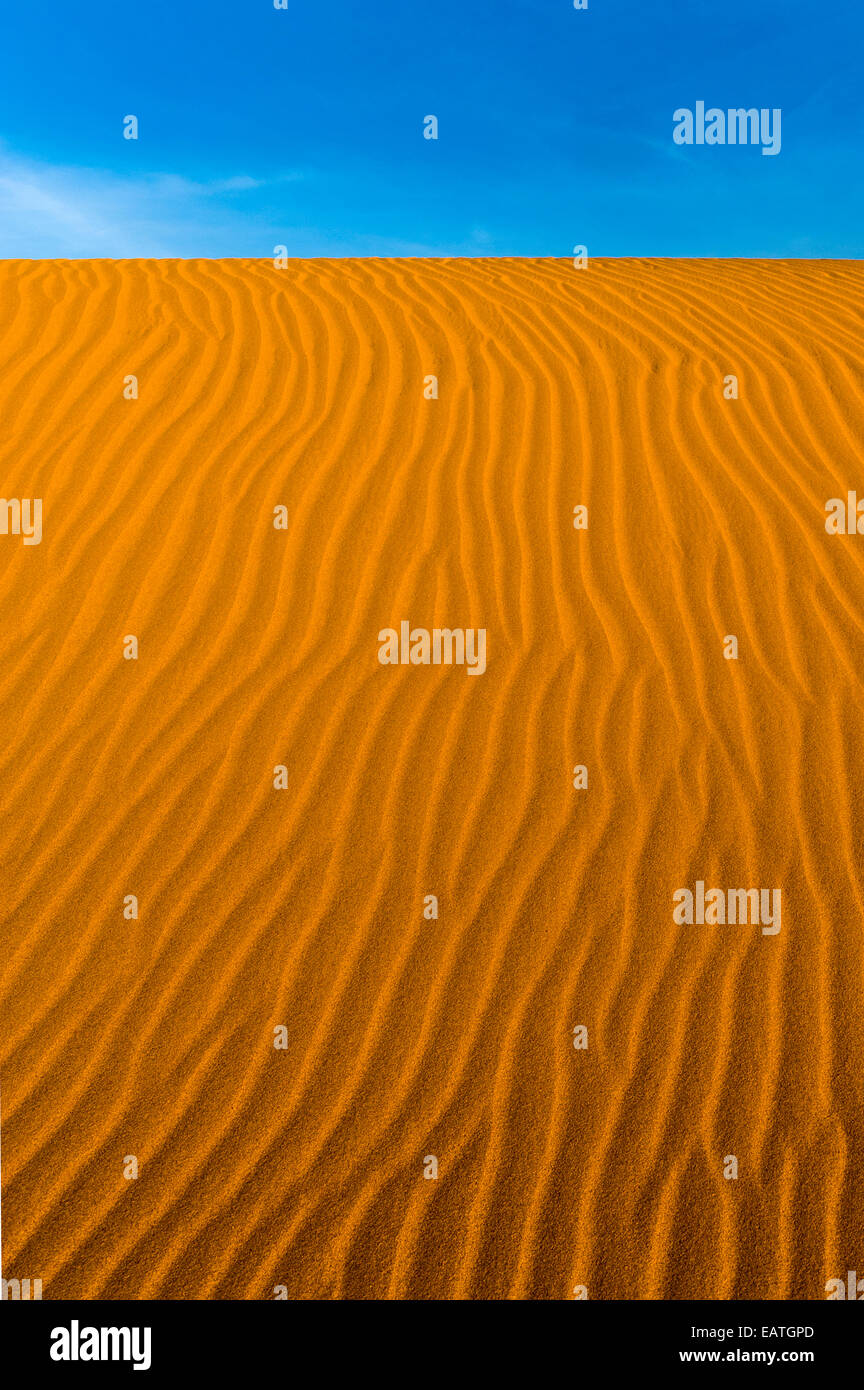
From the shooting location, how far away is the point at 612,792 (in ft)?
12.2

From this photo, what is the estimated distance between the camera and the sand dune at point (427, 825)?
250cm

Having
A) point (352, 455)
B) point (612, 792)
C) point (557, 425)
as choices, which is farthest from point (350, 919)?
point (557, 425)

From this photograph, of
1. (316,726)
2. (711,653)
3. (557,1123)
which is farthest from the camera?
(711,653)

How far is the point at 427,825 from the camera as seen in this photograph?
3.61 m

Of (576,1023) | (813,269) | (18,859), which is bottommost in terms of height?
(576,1023)

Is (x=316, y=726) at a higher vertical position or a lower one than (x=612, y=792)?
higher

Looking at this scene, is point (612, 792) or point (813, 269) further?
point (813, 269)

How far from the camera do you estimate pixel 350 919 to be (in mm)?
3273

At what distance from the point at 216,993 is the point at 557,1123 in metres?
1.17

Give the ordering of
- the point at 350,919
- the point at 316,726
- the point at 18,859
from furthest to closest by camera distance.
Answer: the point at 316,726 < the point at 18,859 < the point at 350,919

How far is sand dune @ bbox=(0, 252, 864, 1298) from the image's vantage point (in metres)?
2.50
